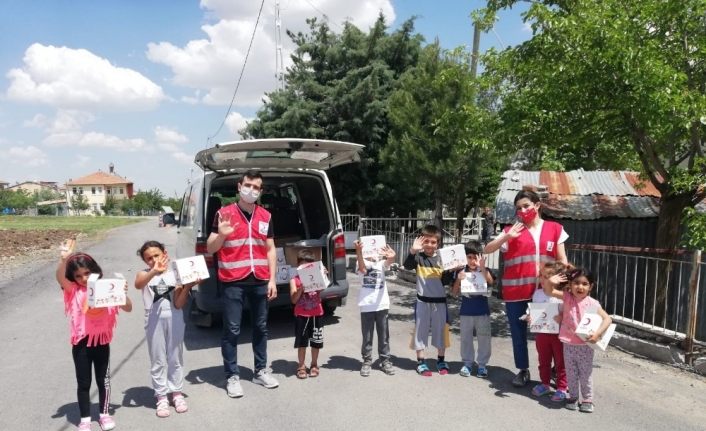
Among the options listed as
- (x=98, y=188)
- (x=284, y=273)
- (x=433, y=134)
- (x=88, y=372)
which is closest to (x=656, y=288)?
(x=284, y=273)

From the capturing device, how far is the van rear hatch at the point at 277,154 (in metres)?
5.32

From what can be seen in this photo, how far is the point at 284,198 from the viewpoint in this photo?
7.25 m

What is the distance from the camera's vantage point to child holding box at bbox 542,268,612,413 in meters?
3.81

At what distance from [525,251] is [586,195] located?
5629 mm

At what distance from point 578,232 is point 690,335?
3898 mm

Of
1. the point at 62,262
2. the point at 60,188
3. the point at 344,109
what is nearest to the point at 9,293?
the point at 62,262

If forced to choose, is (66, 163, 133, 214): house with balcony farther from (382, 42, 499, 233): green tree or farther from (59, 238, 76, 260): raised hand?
(59, 238, 76, 260): raised hand

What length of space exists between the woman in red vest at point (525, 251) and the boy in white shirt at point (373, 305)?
1.01 meters

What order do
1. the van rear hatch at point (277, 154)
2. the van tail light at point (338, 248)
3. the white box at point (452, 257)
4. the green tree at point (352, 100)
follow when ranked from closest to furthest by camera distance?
the white box at point (452, 257)
the van rear hatch at point (277, 154)
the van tail light at point (338, 248)
the green tree at point (352, 100)

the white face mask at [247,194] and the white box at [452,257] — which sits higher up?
the white face mask at [247,194]

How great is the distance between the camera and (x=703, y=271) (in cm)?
550

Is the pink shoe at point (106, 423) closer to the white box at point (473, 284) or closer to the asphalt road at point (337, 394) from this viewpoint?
the asphalt road at point (337, 394)

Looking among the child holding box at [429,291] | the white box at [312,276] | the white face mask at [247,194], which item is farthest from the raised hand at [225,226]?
the child holding box at [429,291]

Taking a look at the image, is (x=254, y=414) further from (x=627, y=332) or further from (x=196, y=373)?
(x=627, y=332)
